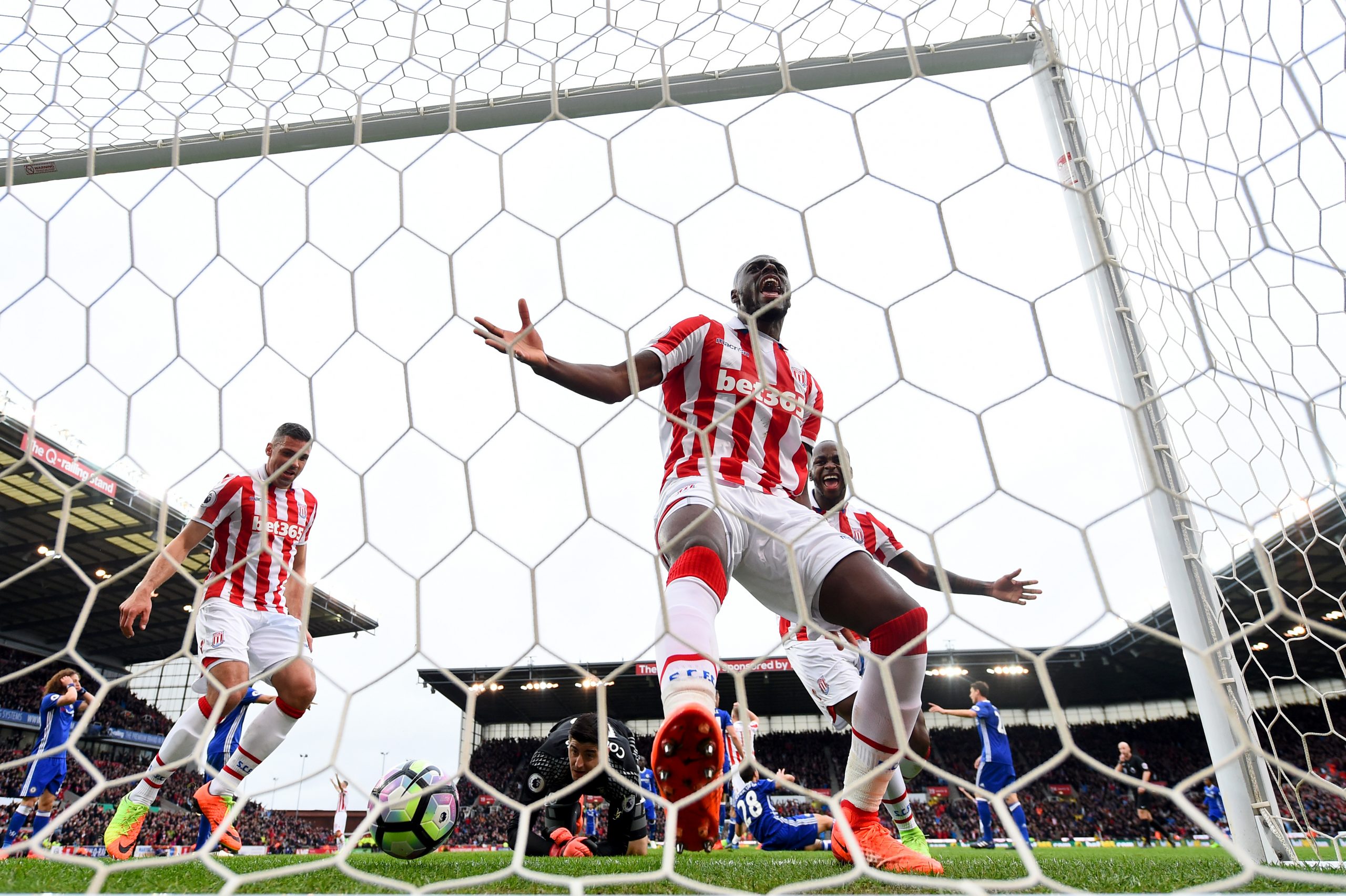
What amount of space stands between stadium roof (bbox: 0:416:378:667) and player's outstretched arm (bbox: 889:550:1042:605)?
6.18ft

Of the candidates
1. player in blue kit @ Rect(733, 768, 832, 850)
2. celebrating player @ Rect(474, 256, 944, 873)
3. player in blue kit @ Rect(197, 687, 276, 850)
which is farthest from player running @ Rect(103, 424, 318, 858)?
player in blue kit @ Rect(733, 768, 832, 850)

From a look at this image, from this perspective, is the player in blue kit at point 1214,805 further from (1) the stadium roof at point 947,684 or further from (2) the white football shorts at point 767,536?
(2) the white football shorts at point 767,536

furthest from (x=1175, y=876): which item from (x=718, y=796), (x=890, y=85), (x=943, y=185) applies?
(x=890, y=85)

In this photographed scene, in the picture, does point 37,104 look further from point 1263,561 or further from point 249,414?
point 1263,561

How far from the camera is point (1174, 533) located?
2566mm

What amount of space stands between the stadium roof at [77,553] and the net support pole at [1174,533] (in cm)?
256

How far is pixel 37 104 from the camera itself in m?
2.75

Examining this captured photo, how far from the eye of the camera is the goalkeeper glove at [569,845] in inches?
138

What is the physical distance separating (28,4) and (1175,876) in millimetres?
4296

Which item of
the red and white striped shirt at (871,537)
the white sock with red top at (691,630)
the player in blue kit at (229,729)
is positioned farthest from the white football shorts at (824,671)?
the player in blue kit at (229,729)

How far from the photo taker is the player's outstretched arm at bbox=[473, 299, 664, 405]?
1666 mm

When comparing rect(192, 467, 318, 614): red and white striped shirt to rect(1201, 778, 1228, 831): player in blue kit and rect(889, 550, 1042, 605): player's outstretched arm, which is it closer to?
rect(889, 550, 1042, 605): player's outstretched arm

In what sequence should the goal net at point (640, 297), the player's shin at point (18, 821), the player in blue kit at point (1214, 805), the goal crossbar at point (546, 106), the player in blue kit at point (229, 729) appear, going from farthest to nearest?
the player in blue kit at point (1214, 805)
the player's shin at point (18, 821)
the player in blue kit at point (229, 729)
the goal crossbar at point (546, 106)
the goal net at point (640, 297)

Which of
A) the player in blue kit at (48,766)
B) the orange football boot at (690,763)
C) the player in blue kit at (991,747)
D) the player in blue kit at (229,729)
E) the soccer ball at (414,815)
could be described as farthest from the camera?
the player in blue kit at (991,747)
